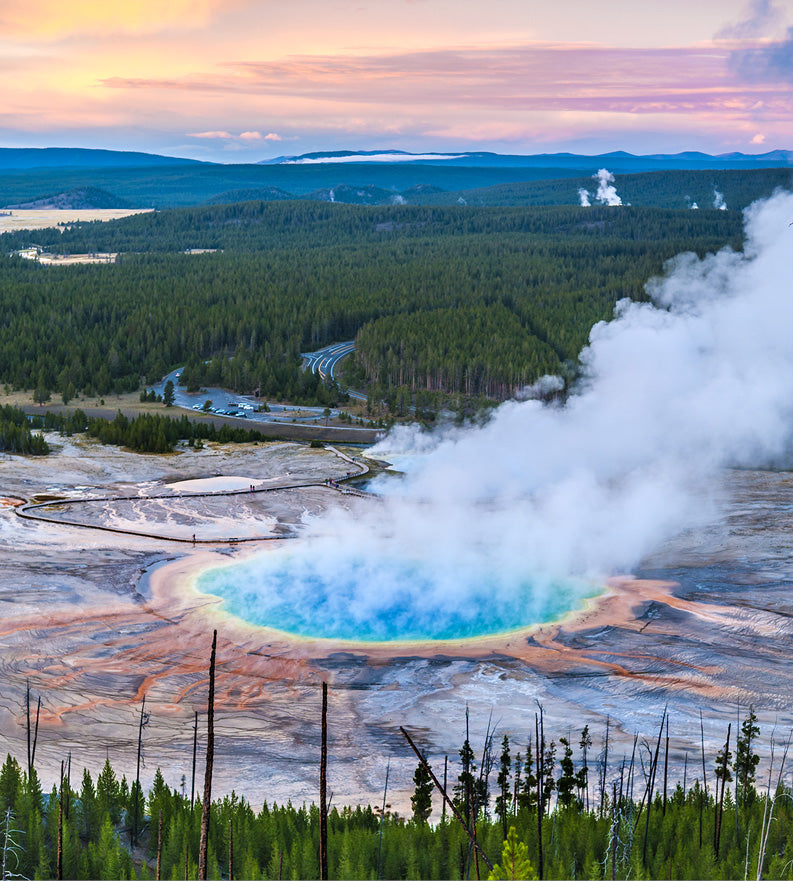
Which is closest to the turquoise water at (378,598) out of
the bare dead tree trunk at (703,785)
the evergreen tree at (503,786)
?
the evergreen tree at (503,786)

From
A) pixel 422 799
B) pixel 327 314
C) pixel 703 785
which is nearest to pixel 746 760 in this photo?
pixel 703 785

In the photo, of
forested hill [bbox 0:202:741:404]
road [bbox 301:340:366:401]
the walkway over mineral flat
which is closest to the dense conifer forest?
the walkway over mineral flat

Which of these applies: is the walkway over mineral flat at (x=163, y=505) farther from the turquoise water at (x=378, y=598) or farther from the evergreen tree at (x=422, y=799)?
the evergreen tree at (x=422, y=799)

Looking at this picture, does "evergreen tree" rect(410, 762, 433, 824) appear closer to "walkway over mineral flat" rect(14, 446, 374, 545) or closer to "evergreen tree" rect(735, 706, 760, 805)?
"evergreen tree" rect(735, 706, 760, 805)

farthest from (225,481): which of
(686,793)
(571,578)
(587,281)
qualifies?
(587,281)

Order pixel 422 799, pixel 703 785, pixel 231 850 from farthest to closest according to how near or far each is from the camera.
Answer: pixel 703 785, pixel 422 799, pixel 231 850

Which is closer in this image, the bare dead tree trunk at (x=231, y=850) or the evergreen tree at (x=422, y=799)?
the bare dead tree trunk at (x=231, y=850)

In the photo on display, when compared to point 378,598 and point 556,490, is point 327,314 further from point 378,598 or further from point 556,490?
point 378,598
